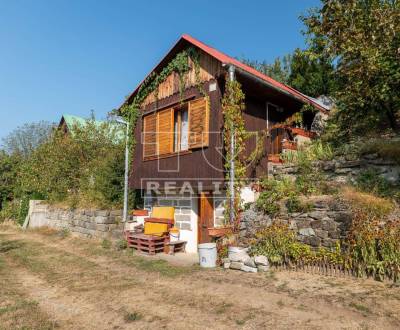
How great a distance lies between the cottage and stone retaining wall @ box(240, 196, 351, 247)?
5.98ft

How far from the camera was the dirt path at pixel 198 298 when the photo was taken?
14.5ft

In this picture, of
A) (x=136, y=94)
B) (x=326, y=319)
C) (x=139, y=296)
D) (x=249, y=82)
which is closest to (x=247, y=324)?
(x=326, y=319)

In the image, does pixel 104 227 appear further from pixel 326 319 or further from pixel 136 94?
pixel 326 319

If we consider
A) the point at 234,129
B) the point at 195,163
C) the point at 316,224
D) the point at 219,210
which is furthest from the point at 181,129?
the point at 316,224

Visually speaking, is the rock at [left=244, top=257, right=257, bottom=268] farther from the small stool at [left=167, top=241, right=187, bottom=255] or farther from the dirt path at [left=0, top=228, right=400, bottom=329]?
the small stool at [left=167, top=241, right=187, bottom=255]

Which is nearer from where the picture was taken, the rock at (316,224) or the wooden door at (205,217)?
the rock at (316,224)

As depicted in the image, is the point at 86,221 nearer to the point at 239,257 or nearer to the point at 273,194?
the point at 239,257

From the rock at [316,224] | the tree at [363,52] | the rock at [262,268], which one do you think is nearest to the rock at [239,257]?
the rock at [262,268]

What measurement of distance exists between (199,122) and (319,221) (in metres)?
4.74

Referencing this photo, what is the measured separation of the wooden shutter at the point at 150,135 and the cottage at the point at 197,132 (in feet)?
0.12

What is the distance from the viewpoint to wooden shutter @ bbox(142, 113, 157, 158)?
11659 mm

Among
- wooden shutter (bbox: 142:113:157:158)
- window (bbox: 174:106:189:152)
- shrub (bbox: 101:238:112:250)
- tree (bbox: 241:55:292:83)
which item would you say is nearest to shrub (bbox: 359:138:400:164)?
window (bbox: 174:106:189:152)

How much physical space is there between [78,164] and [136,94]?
7.68 m

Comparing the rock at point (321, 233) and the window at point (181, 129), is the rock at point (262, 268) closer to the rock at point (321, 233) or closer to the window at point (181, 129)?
the rock at point (321, 233)
